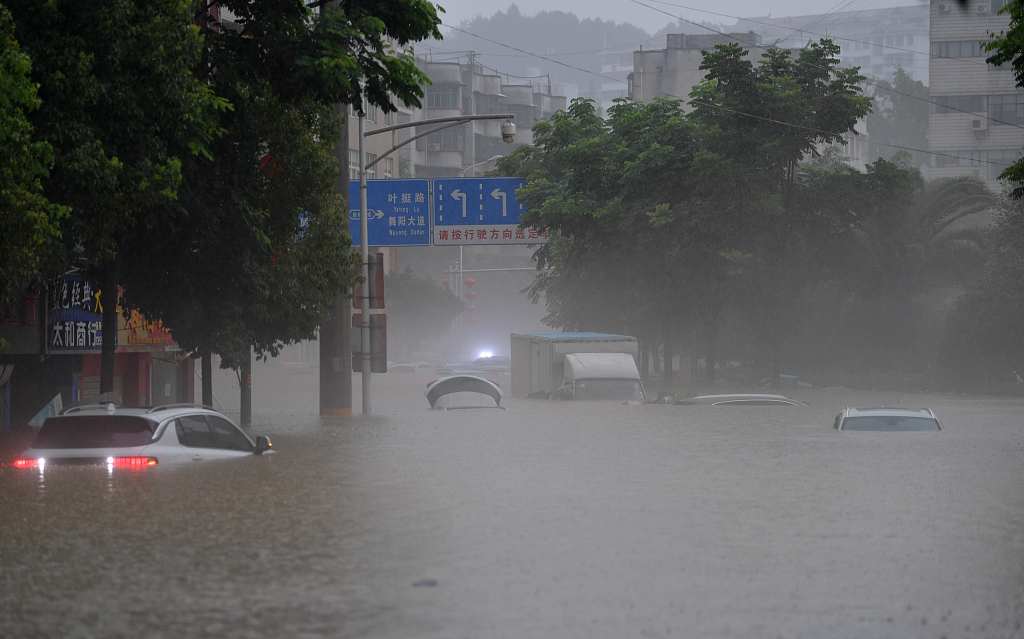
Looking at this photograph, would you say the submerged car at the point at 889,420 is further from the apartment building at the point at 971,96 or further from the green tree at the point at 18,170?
the apartment building at the point at 971,96

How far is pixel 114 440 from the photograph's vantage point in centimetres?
1620

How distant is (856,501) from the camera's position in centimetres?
1722

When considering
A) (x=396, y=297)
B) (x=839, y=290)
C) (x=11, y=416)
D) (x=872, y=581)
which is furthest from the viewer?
(x=396, y=297)

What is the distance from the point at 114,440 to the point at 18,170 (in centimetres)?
280

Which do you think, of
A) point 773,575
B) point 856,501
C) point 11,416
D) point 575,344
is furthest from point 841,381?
point 773,575

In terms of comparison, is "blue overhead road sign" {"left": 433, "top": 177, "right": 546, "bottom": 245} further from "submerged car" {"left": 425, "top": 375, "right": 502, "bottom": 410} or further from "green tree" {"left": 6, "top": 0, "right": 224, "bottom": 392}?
"green tree" {"left": 6, "top": 0, "right": 224, "bottom": 392}

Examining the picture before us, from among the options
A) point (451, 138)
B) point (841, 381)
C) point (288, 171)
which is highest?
point (451, 138)

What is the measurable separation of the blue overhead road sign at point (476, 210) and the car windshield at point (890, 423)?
17274 millimetres

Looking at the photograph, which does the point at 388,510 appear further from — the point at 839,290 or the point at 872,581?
the point at 839,290

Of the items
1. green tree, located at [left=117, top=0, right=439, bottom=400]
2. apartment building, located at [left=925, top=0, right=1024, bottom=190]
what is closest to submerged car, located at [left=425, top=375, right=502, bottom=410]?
green tree, located at [left=117, top=0, right=439, bottom=400]

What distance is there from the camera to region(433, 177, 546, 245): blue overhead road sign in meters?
43.9

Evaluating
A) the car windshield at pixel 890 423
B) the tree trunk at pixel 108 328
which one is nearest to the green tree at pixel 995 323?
the car windshield at pixel 890 423

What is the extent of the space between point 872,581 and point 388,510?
5.97 meters

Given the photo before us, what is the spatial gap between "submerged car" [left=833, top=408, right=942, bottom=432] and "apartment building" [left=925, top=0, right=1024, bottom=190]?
2841 inches
